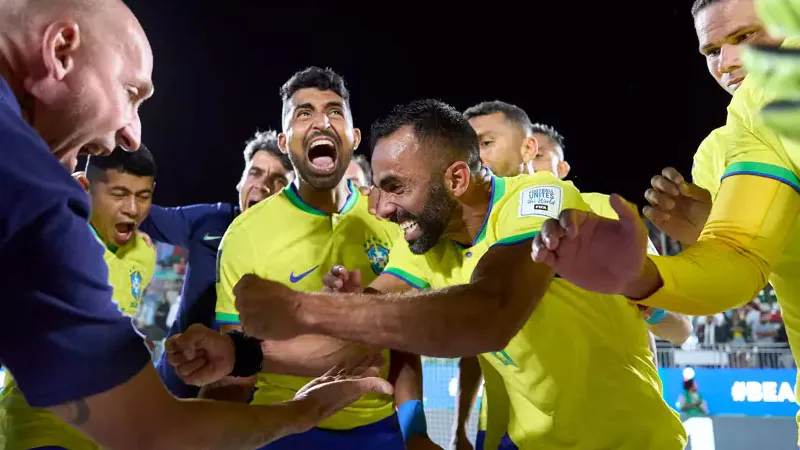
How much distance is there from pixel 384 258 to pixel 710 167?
1.52 metres

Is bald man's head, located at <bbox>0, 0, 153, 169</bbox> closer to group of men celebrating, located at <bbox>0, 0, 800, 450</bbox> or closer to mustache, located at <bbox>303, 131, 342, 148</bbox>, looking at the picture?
group of men celebrating, located at <bbox>0, 0, 800, 450</bbox>

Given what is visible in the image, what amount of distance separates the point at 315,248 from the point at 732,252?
6.84 feet

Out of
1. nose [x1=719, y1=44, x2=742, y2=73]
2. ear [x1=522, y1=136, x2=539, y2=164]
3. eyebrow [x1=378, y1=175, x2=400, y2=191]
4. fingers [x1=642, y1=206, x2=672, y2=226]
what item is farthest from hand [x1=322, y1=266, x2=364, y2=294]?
ear [x1=522, y1=136, x2=539, y2=164]

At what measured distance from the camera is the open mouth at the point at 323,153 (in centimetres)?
355

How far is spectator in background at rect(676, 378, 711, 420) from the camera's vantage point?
8.76 meters

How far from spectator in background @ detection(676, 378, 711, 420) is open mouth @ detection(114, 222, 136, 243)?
23.4ft

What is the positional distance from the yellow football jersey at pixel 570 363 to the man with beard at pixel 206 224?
2.27 m

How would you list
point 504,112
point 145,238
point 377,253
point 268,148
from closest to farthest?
point 377,253
point 504,112
point 145,238
point 268,148

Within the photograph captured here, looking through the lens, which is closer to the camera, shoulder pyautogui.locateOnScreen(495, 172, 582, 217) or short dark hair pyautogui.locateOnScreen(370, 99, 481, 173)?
shoulder pyautogui.locateOnScreen(495, 172, 582, 217)

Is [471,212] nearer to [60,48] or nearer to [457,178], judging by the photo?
[457,178]

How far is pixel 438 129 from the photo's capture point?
2840 mm

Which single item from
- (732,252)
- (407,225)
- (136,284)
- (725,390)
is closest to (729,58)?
(732,252)

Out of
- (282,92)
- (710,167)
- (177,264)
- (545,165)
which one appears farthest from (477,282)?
(177,264)

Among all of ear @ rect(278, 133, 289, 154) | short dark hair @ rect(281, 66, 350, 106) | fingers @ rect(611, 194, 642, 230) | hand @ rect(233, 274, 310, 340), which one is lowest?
ear @ rect(278, 133, 289, 154)
